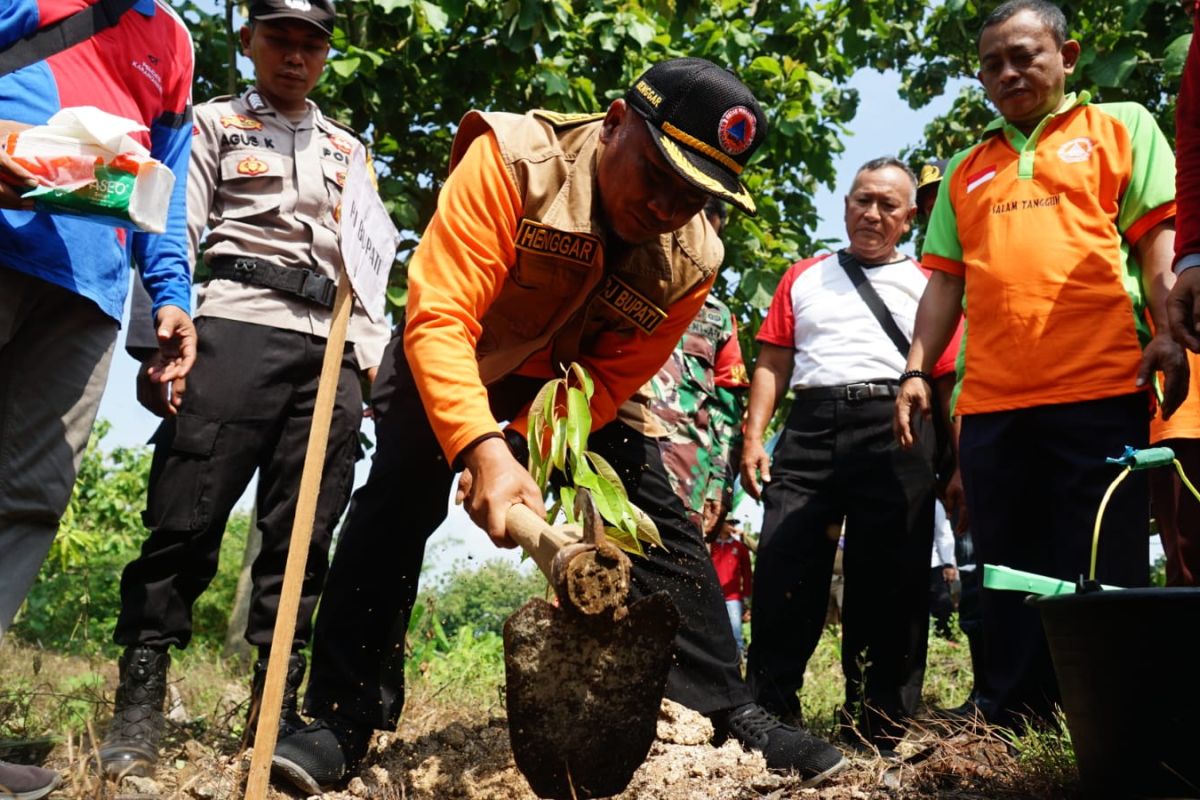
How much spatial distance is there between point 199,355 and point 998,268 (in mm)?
2415

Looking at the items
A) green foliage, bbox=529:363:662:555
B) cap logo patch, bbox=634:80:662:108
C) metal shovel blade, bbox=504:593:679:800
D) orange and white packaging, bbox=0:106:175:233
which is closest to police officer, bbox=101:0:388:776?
orange and white packaging, bbox=0:106:175:233

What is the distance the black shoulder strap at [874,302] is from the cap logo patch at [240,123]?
2.35 metres

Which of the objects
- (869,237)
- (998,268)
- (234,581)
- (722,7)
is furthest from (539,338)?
(234,581)

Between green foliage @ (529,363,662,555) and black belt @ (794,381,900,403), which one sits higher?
green foliage @ (529,363,662,555)

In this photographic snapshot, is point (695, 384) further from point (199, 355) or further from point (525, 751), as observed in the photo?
point (525, 751)

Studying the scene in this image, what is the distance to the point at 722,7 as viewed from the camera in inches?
317

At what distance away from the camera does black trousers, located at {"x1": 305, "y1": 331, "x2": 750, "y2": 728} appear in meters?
3.14

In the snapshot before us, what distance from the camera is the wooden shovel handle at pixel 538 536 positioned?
2.20 meters

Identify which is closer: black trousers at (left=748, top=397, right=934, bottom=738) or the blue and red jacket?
the blue and red jacket

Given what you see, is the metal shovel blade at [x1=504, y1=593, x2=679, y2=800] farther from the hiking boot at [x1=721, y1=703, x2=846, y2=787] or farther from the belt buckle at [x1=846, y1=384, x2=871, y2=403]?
the belt buckle at [x1=846, y1=384, x2=871, y2=403]

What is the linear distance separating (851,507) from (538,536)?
2402 millimetres

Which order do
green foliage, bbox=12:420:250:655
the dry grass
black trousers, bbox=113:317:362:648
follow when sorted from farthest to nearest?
green foliage, bbox=12:420:250:655 → black trousers, bbox=113:317:362:648 → the dry grass

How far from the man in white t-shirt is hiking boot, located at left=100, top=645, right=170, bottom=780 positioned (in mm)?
2088

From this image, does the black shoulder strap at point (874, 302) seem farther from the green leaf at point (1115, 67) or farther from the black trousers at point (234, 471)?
the green leaf at point (1115, 67)
